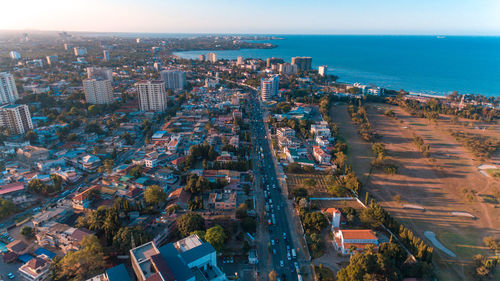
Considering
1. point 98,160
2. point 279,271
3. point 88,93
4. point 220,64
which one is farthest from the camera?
point 220,64

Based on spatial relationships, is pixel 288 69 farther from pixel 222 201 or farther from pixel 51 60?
pixel 51 60

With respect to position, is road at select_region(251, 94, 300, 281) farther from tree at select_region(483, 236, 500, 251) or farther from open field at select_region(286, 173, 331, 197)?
tree at select_region(483, 236, 500, 251)

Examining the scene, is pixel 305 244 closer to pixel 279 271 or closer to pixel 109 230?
pixel 279 271

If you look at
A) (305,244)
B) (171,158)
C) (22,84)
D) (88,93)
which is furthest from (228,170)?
(22,84)

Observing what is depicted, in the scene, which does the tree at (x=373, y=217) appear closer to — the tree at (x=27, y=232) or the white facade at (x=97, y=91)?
the tree at (x=27, y=232)

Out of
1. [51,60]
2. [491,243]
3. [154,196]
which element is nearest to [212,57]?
[51,60]

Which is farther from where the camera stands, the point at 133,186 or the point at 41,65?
the point at 41,65

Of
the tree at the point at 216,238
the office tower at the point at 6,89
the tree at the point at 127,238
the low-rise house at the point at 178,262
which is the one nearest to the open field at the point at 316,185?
the tree at the point at 216,238
